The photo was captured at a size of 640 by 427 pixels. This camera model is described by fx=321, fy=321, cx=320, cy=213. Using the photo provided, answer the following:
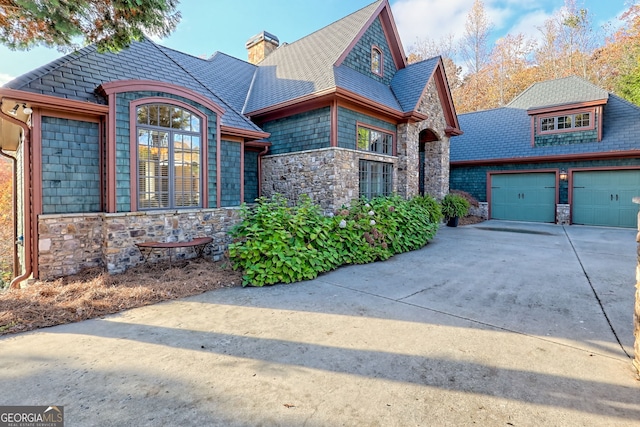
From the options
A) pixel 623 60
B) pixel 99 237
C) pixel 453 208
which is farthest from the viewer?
pixel 623 60

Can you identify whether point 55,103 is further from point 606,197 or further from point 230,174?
point 606,197

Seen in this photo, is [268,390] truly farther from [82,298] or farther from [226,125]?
[226,125]

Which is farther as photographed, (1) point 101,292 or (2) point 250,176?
(2) point 250,176

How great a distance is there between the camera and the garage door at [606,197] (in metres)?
12.3

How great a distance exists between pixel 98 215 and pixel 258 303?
371 cm

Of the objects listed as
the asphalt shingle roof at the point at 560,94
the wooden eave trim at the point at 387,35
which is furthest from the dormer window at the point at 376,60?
the asphalt shingle roof at the point at 560,94

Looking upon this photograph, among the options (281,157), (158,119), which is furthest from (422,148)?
(158,119)

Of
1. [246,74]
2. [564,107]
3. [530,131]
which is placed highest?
[246,74]

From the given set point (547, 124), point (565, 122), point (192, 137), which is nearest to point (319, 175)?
point (192, 137)

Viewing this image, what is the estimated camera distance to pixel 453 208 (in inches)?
511

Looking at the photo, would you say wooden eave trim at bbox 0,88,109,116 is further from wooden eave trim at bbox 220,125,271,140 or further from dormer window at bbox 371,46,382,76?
dormer window at bbox 371,46,382,76

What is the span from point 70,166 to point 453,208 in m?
12.2

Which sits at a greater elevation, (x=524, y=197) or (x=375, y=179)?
(x=375, y=179)

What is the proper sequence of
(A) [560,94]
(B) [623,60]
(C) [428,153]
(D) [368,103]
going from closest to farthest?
1. (D) [368,103]
2. (C) [428,153]
3. (A) [560,94]
4. (B) [623,60]
